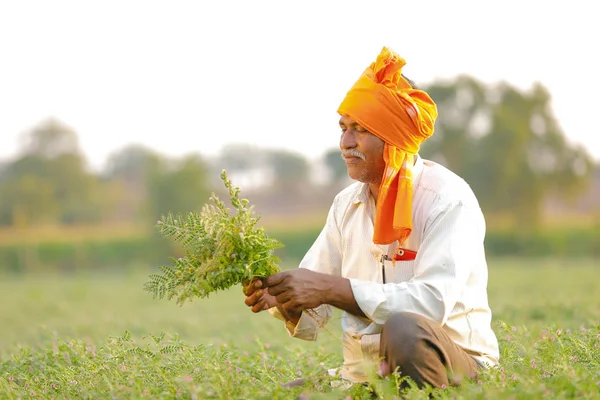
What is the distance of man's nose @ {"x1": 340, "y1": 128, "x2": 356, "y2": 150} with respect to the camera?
17.2ft

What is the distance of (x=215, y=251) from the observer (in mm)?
4863

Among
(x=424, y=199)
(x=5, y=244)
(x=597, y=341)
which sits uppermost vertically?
(x=424, y=199)

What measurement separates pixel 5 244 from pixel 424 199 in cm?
4520

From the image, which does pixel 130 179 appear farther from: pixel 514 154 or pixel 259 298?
pixel 259 298

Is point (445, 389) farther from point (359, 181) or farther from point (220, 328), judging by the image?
point (220, 328)

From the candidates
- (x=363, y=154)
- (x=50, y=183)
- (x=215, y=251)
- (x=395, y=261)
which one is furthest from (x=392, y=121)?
(x=50, y=183)

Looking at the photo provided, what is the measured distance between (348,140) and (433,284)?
120 cm

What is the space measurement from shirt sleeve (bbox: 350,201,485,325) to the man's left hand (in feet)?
0.59

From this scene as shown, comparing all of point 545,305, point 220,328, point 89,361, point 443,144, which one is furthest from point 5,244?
point 89,361

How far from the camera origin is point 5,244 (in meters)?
46.6

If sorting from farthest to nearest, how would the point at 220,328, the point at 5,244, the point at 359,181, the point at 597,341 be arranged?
the point at 5,244, the point at 220,328, the point at 597,341, the point at 359,181

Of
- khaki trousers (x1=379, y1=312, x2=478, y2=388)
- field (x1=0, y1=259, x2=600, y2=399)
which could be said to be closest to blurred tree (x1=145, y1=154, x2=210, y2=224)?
field (x1=0, y1=259, x2=600, y2=399)

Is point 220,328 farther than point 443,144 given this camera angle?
No

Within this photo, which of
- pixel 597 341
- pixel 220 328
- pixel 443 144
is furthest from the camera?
pixel 443 144
